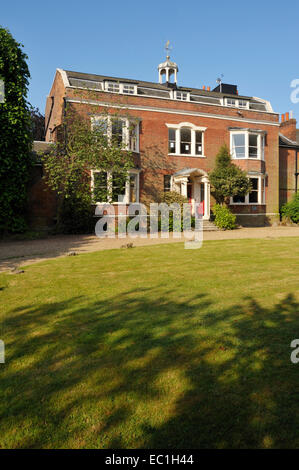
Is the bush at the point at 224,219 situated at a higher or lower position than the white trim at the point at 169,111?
lower

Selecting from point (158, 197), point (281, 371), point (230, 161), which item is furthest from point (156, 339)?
point (230, 161)

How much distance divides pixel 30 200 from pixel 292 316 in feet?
59.7

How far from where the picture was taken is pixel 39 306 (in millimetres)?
5324

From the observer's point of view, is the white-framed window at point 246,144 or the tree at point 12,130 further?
the white-framed window at point 246,144

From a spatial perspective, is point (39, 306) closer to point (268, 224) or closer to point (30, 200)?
point (30, 200)

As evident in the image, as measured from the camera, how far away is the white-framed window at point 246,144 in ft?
80.9

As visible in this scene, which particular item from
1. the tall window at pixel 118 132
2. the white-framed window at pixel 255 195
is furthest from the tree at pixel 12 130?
the white-framed window at pixel 255 195

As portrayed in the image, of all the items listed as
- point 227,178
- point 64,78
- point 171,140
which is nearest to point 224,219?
point 227,178

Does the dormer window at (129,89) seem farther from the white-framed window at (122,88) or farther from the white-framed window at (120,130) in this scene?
the white-framed window at (120,130)

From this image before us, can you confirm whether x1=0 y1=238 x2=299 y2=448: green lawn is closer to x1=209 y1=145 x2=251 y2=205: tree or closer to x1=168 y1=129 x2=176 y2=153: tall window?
x1=209 y1=145 x2=251 y2=205: tree

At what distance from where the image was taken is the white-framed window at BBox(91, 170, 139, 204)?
1983 centimetres

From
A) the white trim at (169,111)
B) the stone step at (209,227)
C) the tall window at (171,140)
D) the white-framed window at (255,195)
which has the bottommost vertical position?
the stone step at (209,227)

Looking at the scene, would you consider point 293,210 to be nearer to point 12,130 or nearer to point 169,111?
point 169,111

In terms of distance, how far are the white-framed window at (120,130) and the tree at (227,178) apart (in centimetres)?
599
